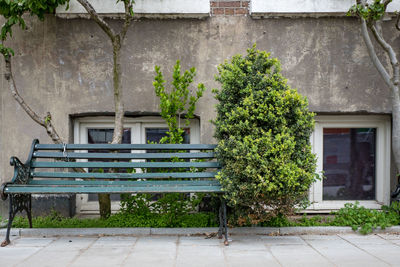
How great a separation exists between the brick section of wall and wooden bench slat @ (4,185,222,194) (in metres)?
2.70

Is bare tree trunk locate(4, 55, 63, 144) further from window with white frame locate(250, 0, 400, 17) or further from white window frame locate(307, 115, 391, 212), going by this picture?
white window frame locate(307, 115, 391, 212)

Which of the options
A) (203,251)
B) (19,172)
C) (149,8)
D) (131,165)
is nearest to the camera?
Answer: (203,251)

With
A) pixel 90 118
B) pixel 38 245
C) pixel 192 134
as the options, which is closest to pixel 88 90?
pixel 90 118

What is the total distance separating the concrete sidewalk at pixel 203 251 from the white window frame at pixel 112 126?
3.99ft

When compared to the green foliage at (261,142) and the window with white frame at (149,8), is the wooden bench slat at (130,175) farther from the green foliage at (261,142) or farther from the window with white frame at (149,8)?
the window with white frame at (149,8)

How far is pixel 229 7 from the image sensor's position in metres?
5.57

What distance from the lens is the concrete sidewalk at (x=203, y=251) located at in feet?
12.2

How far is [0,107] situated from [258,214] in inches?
159

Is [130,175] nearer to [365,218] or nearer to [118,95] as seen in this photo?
[118,95]

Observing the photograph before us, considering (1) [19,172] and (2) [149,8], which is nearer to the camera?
(1) [19,172]

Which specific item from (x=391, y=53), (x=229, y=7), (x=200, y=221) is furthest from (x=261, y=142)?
(x=229, y=7)

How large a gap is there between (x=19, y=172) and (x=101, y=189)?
45.0 inches

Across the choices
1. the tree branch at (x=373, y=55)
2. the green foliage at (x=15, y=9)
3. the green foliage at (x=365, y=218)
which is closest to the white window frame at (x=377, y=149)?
the green foliage at (x=365, y=218)

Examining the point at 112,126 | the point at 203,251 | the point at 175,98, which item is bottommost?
the point at 203,251
